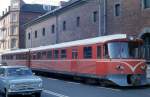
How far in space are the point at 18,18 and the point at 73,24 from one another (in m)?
46.7

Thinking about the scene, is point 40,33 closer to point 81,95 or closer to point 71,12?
point 71,12

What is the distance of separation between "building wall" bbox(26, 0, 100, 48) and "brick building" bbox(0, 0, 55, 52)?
99.2 feet

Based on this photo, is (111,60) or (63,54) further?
(63,54)

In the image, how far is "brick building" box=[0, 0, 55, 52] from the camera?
9119 cm

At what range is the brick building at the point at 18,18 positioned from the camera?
91.2m

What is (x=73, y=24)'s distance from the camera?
154 feet

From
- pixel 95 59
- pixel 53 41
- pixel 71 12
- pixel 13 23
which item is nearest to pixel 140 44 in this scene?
pixel 95 59

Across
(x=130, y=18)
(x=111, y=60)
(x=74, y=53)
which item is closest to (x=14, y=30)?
(x=130, y=18)

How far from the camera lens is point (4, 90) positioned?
57.1ft

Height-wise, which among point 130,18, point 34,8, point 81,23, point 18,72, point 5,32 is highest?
point 34,8

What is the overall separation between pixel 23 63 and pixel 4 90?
27.3 m

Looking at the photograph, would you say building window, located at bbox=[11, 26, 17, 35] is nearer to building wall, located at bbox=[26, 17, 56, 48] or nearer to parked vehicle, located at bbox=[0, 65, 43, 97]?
building wall, located at bbox=[26, 17, 56, 48]

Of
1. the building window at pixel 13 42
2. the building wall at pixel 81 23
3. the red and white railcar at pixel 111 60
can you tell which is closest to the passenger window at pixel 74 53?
the red and white railcar at pixel 111 60

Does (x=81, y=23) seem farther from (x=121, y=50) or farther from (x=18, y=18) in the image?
(x=18, y=18)
